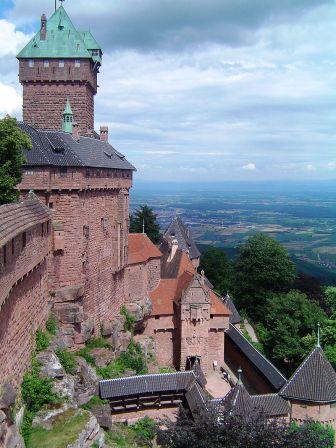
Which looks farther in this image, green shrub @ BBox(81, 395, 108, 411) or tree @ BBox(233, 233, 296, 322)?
tree @ BBox(233, 233, 296, 322)

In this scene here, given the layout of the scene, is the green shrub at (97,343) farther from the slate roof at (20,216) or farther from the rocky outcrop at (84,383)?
the slate roof at (20,216)

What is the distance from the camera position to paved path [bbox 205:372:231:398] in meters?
30.6

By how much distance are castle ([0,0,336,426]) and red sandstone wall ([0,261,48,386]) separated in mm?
40

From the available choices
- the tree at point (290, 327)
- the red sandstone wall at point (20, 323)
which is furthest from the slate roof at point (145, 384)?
the tree at point (290, 327)

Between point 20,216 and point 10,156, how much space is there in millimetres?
4277

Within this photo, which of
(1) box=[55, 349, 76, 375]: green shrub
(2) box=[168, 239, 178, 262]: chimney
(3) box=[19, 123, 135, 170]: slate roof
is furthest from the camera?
(2) box=[168, 239, 178, 262]: chimney

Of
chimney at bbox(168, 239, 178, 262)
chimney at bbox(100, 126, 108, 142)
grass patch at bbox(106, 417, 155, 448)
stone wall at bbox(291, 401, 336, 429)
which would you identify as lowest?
grass patch at bbox(106, 417, 155, 448)

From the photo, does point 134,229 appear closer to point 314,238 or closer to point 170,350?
point 170,350

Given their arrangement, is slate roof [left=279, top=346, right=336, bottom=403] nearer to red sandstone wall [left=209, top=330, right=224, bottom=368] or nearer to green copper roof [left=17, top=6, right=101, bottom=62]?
red sandstone wall [left=209, top=330, right=224, bottom=368]

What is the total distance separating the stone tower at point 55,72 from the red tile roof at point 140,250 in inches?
362

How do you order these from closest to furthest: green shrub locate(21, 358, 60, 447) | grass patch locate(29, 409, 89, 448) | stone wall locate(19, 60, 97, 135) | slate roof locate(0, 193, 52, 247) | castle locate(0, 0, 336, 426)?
slate roof locate(0, 193, 52, 247)
grass patch locate(29, 409, 89, 448)
green shrub locate(21, 358, 60, 447)
castle locate(0, 0, 336, 426)
stone wall locate(19, 60, 97, 135)

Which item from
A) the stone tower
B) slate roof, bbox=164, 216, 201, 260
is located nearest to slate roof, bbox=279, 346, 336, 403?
the stone tower

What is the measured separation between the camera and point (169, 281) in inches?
1403

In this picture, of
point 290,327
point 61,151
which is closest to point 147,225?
point 290,327
